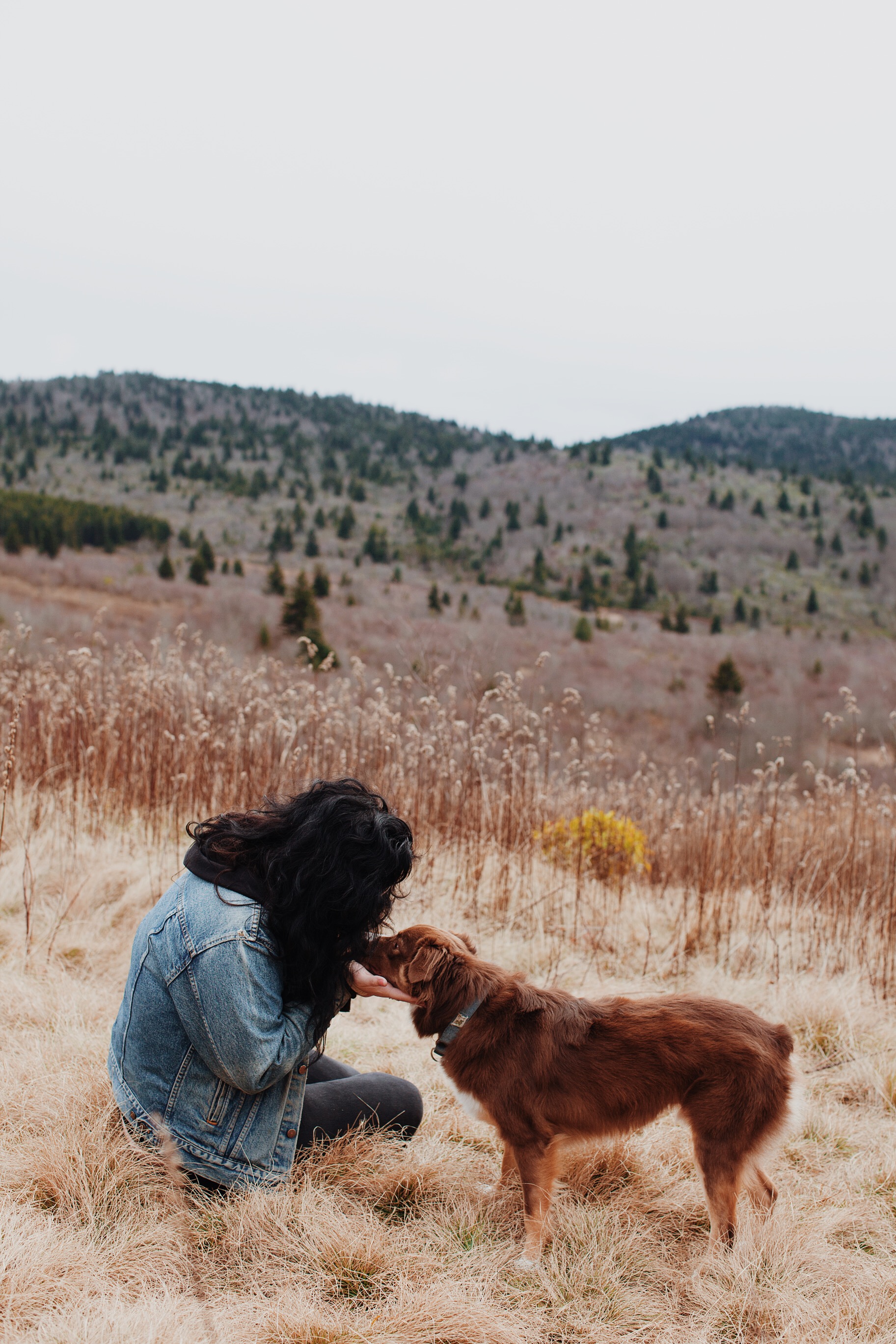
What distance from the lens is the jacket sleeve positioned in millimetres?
2141

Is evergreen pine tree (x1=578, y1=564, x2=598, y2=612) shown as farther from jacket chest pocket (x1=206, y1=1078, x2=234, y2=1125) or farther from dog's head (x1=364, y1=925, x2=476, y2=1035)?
jacket chest pocket (x1=206, y1=1078, x2=234, y2=1125)

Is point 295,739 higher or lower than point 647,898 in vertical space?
Result: higher

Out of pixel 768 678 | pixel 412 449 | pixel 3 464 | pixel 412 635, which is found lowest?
pixel 768 678

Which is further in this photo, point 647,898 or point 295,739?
point 295,739

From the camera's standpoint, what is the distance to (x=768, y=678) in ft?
124

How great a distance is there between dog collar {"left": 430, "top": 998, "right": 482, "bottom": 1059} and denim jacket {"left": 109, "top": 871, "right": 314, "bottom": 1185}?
416mm

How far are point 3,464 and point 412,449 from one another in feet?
153

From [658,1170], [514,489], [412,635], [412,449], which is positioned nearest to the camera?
[658,1170]

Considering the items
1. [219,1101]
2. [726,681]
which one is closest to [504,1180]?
[219,1101]

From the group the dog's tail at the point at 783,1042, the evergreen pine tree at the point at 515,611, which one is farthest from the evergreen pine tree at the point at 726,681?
the dog's tail at the point at 783,1042

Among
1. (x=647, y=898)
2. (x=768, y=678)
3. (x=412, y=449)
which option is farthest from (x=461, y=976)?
(x=412, y=449)

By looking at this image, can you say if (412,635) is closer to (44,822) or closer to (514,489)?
(44,822)

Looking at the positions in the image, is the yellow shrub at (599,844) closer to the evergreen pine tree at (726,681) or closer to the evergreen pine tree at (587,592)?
the evergreen pine tree at (726,681)

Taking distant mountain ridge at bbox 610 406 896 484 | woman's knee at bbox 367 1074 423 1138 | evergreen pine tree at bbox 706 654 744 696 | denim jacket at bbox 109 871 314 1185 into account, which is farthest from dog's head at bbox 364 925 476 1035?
distant mountain ridge at bbox 610 406 896 484
